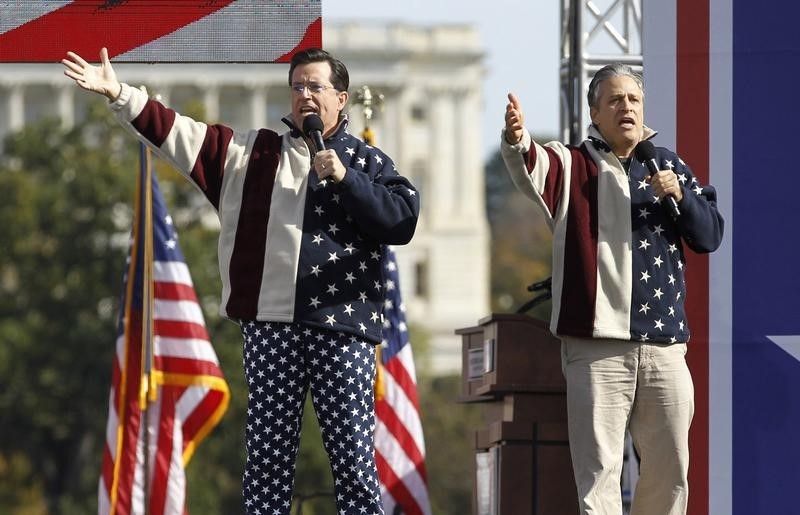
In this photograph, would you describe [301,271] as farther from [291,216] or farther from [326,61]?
[326,61]

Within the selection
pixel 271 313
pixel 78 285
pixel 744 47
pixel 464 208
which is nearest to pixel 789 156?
pixel 744 47

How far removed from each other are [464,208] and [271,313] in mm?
89729

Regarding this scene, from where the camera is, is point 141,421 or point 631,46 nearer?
point 631,46

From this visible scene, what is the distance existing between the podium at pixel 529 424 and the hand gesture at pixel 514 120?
1.71 meters

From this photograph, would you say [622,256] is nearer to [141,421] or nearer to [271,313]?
[271,313]

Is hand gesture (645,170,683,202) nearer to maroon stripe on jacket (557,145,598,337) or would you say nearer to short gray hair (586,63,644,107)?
maroon stripe on jacket (557,145,598,337)

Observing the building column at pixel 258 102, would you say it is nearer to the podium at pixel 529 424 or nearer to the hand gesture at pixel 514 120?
the podium at pixel 529 424

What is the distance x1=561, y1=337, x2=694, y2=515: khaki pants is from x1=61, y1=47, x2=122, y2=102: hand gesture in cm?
164

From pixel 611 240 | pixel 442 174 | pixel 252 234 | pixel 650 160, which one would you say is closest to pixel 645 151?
pixel 650 160

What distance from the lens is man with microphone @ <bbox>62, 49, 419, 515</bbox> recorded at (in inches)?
246

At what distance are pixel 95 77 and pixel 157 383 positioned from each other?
21.7 ft

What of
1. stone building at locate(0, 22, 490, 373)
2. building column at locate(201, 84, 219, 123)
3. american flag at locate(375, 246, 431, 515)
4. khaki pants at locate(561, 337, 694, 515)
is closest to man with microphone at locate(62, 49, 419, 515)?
khaki pants at locate(561, 337, 694, 515)

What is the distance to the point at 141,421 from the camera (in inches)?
508

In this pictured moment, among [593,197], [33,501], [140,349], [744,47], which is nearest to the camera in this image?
[593,197]
